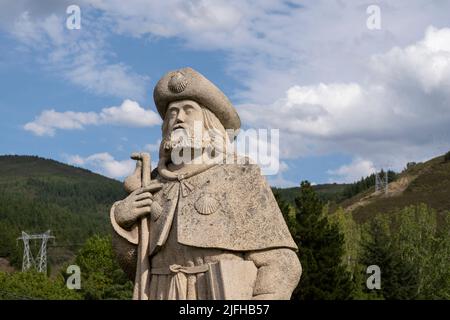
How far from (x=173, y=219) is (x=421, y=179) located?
359ft

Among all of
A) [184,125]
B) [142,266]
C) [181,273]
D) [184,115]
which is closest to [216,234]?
[181,273]

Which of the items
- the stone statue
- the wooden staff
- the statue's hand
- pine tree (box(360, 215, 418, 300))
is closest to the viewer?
the stone statue

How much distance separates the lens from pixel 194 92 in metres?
7.23

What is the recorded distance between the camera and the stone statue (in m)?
6.50

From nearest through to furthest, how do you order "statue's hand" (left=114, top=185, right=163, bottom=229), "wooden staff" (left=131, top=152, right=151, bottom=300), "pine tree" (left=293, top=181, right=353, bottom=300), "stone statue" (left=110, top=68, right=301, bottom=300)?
"stone statue" (left=110, top=68, right=301, bottom=300), "wooden staff" (left=131, top=152, right=151, bottom=300), "statue's hand" (left=114, top=185, right=163, bottom=229), "pine tree" (left=293, top=181, right=353, bottom=300)

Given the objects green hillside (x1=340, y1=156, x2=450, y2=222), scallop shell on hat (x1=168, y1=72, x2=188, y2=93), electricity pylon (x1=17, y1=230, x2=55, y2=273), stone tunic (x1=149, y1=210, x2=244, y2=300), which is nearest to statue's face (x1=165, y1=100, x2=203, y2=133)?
scallop shell on hat (x1=168, y1=72, x2=188, y2=93)

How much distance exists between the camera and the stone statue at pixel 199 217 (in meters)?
6.50

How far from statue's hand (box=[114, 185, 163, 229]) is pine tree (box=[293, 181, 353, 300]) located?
98.7 feet

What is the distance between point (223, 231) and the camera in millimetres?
6570

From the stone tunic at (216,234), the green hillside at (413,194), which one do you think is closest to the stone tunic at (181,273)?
the stone tunic at (216,234)

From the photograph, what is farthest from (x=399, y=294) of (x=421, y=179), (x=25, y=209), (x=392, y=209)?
(x=25, y=209)

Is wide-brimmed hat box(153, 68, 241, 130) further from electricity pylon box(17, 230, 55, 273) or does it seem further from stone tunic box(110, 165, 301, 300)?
electricity pylon box(17, 230, 55, 273)

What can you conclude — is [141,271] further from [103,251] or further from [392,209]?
[392,209]

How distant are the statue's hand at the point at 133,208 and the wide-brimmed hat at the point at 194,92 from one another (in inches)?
40.5
